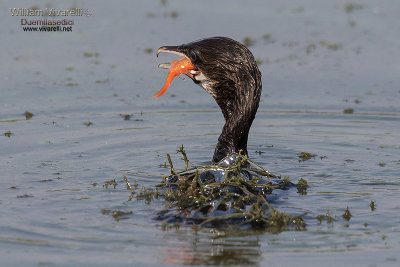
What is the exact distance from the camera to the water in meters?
8.22

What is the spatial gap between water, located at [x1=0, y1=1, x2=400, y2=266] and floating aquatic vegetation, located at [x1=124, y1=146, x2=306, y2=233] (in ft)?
0.64

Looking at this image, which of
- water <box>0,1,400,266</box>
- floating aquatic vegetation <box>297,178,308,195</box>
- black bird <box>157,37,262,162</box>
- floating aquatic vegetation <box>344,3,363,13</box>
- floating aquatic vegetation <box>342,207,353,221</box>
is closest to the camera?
water <box>0,1,400,266</box>

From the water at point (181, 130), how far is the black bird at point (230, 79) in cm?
105

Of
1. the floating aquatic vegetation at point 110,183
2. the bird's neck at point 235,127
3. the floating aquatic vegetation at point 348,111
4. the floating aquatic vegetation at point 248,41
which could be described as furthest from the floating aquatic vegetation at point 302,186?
the floating aquatic vegetation at point 248,41

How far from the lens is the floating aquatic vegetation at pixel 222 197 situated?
876cm

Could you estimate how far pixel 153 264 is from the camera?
7691 millimetres

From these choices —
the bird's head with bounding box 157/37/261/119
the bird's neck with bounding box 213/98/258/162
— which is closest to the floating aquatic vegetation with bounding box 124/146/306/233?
the bird's neck with bounding box 213/98/258/162

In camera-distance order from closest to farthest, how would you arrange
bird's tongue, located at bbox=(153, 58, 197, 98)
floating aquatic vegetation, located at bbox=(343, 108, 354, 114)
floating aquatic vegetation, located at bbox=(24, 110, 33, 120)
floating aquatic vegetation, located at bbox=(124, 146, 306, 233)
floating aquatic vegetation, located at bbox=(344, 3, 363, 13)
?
floating aquatic vegetation, located at bbox=(124, 146, 306, 233)
bird's tongue, located at bbox=(153, 58, 197, 98)
floating aquatic vegetation, located at bbox=(24, 110, 33, 120)
floating aquatic vegetation, located at bbox=(343, 108, 354, 114)
floating aquatic vegetation, located at bbox=(344, 3, 363, 13)

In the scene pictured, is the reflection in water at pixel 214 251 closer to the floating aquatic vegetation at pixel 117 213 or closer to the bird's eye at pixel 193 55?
the floating aquatic vegetation at pixel 117 213

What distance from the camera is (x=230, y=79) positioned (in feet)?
34.8

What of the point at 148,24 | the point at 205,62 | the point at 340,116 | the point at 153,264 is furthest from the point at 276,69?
the point at 153,264

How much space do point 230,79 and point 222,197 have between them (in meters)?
1.99

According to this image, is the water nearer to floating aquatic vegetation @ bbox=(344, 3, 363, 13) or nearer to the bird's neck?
floating aquatic vegetation @ bbox=(344, 3, 363, 13)

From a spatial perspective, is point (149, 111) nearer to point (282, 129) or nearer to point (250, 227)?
point (282, 129)
